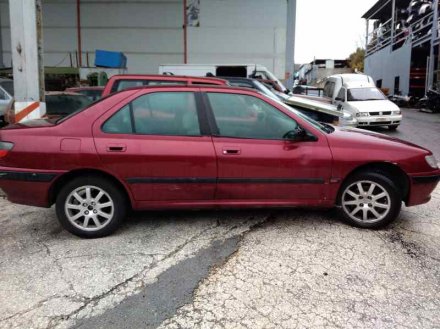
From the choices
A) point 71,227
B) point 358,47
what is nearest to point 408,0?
point 358,47

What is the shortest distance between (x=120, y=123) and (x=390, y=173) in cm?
279

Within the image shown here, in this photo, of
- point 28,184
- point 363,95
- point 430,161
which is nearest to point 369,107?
point 363,95

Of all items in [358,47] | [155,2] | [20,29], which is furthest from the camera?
[358,47]

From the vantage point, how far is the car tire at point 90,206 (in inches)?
166

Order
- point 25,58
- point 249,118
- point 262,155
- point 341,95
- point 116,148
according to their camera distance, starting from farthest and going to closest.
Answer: point 341,95
point 25,58
point 249,118
point 262,155
point 116,148

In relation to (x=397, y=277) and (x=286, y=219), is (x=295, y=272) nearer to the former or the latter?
(x=397, y=277)

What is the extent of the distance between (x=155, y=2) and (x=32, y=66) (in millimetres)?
15017

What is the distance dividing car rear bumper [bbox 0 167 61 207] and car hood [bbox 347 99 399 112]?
10607 millimetres

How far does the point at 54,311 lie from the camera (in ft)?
10.0

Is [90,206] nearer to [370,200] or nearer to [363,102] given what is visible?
[370,200]

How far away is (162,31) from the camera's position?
68.2 ft

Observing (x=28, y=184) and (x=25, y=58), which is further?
(x=25, y=58)

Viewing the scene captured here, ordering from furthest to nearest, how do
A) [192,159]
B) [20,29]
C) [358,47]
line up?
[358,47] → [20,29] → [192,159]

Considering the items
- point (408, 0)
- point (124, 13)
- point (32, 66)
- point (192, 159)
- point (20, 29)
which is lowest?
point (192, 159)
